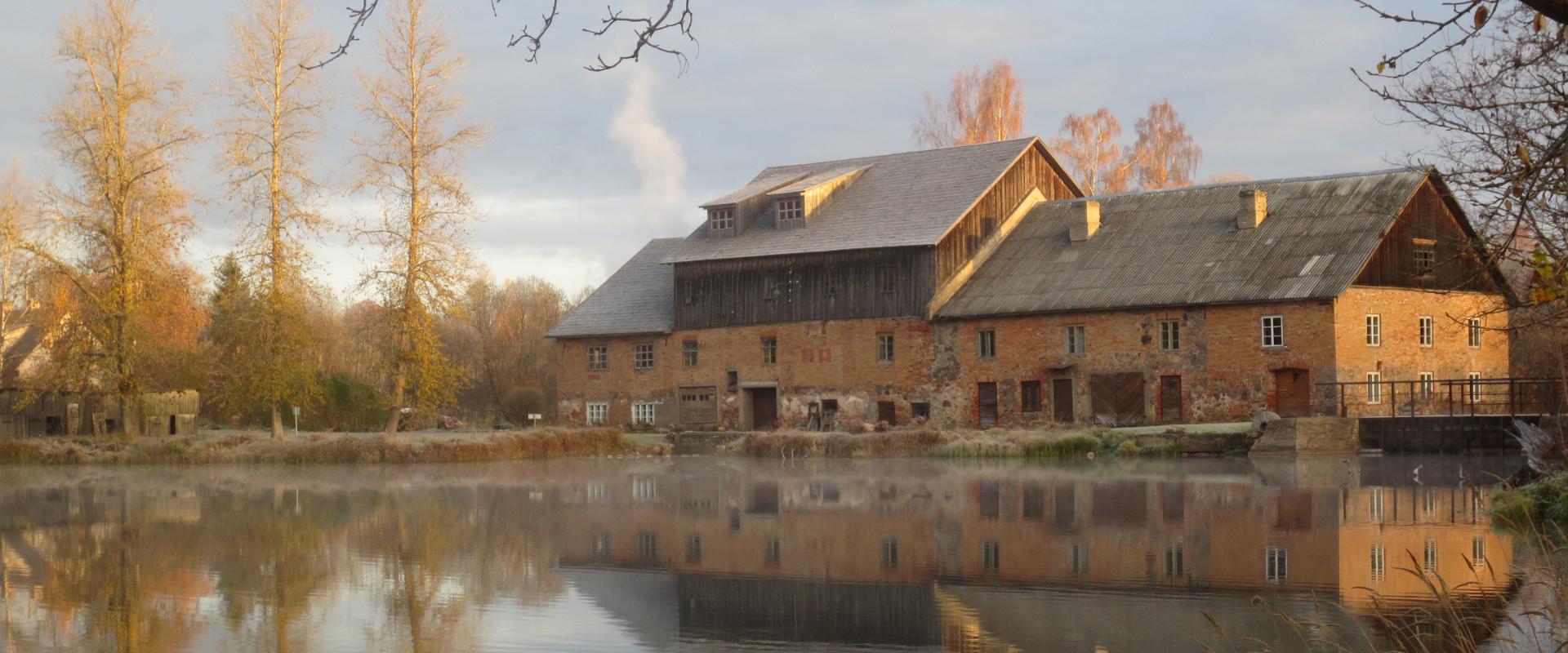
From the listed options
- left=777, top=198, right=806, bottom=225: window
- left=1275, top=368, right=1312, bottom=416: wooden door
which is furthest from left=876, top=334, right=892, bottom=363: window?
left=1275, top=368, right=1312, bottom=416: wooden door

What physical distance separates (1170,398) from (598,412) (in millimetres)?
20294

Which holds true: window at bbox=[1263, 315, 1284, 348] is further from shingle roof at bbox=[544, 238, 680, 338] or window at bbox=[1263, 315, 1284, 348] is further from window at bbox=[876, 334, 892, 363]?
shingle roof at bbox=[544, 238, 680, 338]

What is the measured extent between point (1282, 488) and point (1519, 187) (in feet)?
50.0

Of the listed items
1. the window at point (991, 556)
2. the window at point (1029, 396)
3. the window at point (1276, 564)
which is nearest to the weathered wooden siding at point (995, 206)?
the window at point (1029, 396)

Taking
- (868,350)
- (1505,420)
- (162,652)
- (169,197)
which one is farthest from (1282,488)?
(169,197)

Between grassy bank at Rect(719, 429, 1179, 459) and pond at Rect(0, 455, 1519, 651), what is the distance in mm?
8359

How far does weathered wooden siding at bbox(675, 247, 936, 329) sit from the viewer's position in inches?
1791

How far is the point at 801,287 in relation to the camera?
1868 inches

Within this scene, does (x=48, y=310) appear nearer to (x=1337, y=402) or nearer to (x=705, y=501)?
(x=705, y=501)

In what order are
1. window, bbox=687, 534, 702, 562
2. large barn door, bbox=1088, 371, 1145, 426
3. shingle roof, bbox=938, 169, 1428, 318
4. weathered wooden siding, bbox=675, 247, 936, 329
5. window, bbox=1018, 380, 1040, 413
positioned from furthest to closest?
weathered wooden siding, bbox=675, 247, 936, 329
window, bbox=1018, 380, 1040, 413
large barn door, bbox=1088, 371, 1145, 426
shingle roof, bbox=938, 169, 1428, 318
window, bbox=687, 534, 702, 562

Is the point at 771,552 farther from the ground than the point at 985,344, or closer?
closer

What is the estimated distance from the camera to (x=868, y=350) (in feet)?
152

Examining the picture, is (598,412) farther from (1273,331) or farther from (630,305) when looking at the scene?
(1273,331)

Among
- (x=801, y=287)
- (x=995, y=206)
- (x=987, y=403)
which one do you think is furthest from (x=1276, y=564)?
(x=995, y=206)
